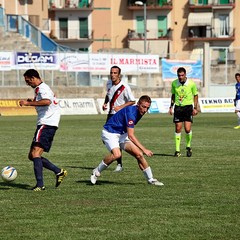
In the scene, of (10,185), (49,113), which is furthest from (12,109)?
(49,113)

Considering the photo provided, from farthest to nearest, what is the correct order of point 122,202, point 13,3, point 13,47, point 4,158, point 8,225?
point 13,3 → point 13,47 → point 4,158 → point 122,202 → point 8,225

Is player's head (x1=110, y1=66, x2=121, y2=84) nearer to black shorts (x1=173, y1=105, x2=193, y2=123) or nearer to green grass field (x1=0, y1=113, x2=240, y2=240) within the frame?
green grass field (x1=0, y1=113, x2=240, y2=240)

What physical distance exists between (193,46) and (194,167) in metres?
72.5

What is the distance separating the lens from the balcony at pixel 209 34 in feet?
292

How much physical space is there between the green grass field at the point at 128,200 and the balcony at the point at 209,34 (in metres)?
67.3

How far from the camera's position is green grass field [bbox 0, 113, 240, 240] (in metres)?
10.5

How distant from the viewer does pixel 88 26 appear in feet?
298

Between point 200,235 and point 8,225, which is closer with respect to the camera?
point 200,235

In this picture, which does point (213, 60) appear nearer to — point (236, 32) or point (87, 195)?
point (236, 32)

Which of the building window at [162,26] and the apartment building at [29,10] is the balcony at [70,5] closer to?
the building window at [162,26]

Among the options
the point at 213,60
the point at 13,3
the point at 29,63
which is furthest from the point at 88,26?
the point at 29,63

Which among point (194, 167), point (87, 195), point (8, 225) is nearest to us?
point (8, 225)

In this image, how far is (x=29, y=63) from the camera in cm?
5250

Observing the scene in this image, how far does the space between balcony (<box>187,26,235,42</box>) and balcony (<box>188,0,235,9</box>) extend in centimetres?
206
